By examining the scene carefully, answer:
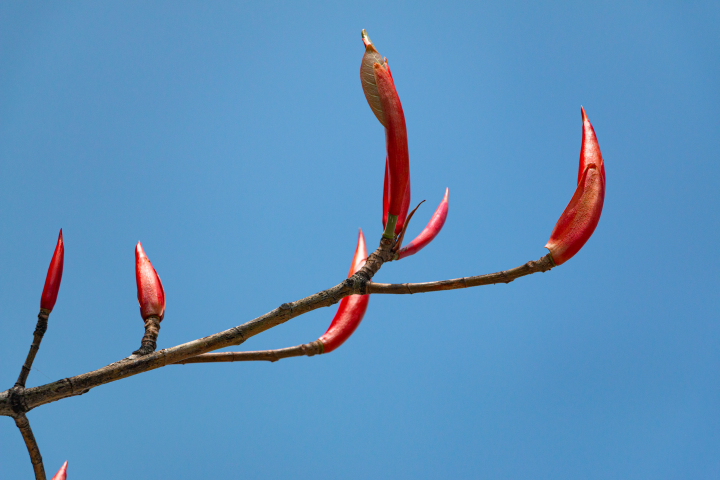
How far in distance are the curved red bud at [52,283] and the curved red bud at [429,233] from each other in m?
0.31

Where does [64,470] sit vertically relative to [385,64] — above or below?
below

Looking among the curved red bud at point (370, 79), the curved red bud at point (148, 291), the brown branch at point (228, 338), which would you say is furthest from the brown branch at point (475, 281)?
the curved red bud at point (148, 291)

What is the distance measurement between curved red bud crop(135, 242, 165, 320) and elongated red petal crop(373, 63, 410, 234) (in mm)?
248

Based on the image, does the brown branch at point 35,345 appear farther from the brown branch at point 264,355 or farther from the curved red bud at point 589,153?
the curved red bud at point 589,153

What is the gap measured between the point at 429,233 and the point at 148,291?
27cm

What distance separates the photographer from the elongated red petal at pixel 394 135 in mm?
368

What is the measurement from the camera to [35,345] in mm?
429

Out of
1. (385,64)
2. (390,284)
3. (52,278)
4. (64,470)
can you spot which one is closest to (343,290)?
(390,284)

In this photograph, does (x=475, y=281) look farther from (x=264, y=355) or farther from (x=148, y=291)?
(x=148, y=291)

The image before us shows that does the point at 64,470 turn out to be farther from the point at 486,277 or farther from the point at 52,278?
the point at 486,277

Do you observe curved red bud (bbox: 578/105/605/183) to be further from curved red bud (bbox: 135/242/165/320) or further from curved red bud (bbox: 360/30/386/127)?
curved red bud (bbox: 135/242/165/320)

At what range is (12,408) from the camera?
377 millimetres

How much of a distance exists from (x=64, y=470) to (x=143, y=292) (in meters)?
0.22

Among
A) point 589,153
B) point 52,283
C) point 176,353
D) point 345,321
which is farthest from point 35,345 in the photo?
point 589,153
